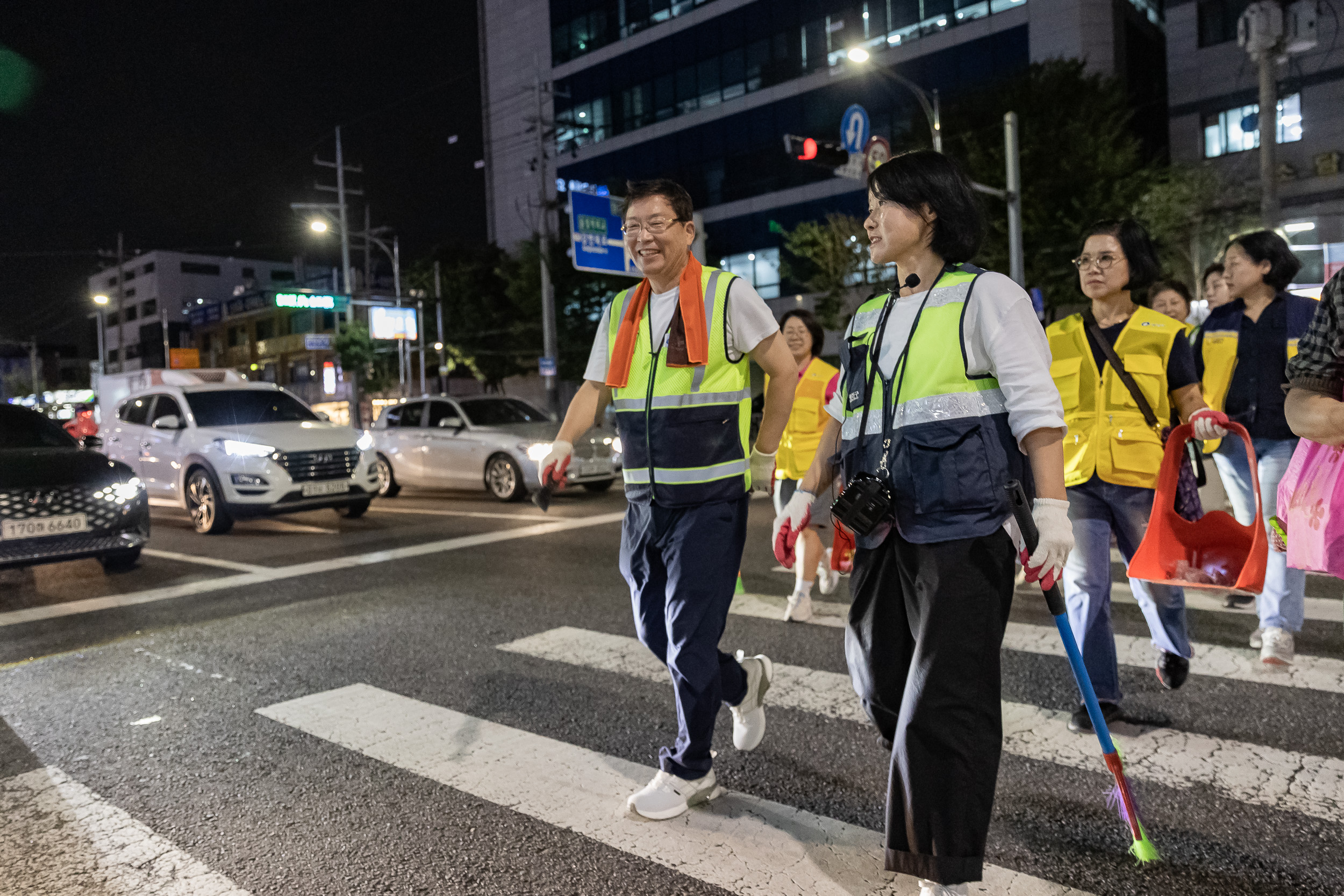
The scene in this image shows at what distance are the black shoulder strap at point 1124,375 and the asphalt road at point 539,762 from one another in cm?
120

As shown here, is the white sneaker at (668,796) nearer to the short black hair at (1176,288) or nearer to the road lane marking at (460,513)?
the short black hair at (1176,288)

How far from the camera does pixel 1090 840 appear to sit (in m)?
2.83

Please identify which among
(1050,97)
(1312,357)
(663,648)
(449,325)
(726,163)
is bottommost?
(663,648)

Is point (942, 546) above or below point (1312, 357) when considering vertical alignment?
below

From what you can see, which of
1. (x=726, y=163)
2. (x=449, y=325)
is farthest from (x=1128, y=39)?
(x=449, y=325)

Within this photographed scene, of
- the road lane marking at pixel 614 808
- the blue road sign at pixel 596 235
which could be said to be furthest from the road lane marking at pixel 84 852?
the blue road sign at pixel 596 235

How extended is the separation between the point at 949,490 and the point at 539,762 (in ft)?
6.71

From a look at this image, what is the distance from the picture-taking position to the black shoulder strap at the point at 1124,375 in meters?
3.66

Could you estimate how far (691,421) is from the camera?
10.00 ft

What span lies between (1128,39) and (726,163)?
49.4 ft

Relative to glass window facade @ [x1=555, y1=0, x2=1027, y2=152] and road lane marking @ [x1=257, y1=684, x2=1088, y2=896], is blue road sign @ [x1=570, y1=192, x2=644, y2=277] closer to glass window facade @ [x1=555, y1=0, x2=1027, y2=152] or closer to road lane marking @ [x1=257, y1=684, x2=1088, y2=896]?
glass window facade @ [x1=555, y1=0, x2=1027, y2=152]

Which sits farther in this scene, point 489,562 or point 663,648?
point 489,562

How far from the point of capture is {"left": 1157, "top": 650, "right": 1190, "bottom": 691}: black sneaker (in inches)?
158

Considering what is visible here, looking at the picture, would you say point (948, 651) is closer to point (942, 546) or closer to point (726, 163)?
point (942, 546)
